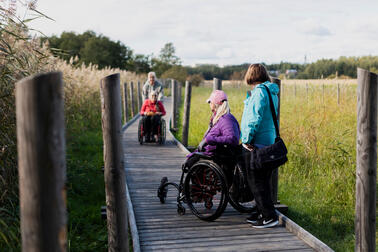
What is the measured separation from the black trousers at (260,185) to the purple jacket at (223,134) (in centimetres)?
19

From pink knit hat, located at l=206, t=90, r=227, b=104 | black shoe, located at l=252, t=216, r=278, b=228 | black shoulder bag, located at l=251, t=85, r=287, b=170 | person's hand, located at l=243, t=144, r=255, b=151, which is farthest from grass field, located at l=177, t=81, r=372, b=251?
pink knit hat, located at l=206, t=90, r=227, b=104

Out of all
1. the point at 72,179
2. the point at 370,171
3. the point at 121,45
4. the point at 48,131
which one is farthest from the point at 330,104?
the point at 121,45

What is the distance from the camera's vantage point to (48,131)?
1739 mm

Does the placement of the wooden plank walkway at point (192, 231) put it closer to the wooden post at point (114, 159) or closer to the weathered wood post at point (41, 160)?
the wooden post at point (114, 159)

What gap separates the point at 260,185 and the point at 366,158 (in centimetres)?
128

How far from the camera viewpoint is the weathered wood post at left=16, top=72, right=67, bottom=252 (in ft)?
5.57

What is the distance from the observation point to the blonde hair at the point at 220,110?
449cm

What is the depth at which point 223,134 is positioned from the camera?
443cm

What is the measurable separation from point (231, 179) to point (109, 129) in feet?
5.92

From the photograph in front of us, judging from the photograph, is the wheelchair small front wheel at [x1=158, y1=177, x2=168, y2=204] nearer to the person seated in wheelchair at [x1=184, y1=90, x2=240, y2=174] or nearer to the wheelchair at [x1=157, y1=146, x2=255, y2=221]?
the wheelchair at [x1=157, y1=146, x2=255, y2=221]

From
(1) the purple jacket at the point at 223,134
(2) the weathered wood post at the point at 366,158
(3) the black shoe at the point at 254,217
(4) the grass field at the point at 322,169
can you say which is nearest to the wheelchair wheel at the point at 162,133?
(4) the grass field at the point at 322,169

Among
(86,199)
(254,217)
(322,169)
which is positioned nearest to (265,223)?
(254,217)

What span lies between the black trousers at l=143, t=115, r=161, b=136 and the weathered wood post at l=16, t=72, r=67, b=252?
7639 millimetres

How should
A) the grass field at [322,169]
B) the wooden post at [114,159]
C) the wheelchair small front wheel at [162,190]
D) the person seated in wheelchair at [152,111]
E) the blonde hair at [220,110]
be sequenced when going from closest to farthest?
the wooden post at [114,159] → the blonde hair at [220,110] → the wheelchair small front wheel at [162,190] → the grass field at [322,169] → the person seated in wheelchair at [152,111]
